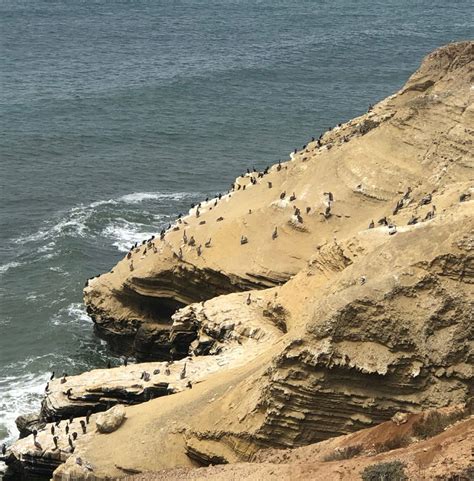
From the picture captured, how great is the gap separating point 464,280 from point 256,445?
8407 millimetres

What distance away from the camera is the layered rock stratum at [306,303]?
29.7 m

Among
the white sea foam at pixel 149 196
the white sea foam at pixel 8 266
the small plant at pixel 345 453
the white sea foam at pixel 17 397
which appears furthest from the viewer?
the white sea foam at pixel 149 196

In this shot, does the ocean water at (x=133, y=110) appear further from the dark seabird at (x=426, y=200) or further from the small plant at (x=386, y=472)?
the small plant at (x=386, y=472)

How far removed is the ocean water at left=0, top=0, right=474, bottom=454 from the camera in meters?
62.2

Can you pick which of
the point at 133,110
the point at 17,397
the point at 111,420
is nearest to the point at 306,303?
the point at 111,420

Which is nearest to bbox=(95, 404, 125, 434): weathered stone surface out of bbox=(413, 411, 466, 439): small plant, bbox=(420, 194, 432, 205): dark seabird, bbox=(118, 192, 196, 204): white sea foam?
bbox=(413, 411, 466, 439): small plant

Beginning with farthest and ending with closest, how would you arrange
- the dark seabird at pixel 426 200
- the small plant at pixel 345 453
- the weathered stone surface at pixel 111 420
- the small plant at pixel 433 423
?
the dark seabird at pixel 426 200, the weathered stone surface at pixel 111 420, the small plant at pixel 345 453, the small plant at pixel 433 423

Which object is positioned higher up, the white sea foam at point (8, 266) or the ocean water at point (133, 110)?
the ocean water at point (133, 110)

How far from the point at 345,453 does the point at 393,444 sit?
52.5 inches

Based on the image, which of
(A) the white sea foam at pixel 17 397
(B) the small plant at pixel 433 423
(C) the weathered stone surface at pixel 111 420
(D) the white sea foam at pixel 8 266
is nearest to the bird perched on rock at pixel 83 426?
(C) the weathered stone surface at pixel 111 420

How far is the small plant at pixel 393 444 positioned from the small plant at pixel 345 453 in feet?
1.74

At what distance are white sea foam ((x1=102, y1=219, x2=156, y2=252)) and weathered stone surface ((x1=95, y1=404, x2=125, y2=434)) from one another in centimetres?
3131

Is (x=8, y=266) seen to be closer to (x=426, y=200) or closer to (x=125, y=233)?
(x=125, y=233)

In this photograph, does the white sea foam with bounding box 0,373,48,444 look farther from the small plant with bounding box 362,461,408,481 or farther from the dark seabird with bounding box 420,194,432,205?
the small plant with bounding box 362,461,408,481
